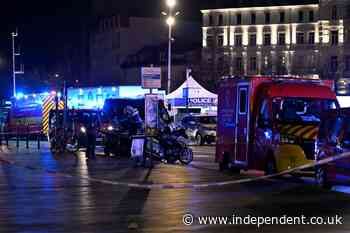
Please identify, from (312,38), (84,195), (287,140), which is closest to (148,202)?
(84,195)

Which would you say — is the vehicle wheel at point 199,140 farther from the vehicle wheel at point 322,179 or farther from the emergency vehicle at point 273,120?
the vehicle wheel at point 322,179

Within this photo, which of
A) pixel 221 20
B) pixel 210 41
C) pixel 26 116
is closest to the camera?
pixel 26 116

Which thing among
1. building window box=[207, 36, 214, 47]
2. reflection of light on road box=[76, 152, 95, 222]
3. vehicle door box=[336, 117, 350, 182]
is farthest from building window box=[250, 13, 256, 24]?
vehicle door box=[336, 117, 350, 182]

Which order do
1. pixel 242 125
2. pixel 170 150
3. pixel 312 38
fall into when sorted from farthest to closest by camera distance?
pixel 312 38 < pixel 170 150 < pixel 242 125

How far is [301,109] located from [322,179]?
3.40m

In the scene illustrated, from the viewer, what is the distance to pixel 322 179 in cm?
1766

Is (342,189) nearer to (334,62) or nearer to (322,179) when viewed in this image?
(322,179)

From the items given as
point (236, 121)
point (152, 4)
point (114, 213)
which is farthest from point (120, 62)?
point (114, 213)

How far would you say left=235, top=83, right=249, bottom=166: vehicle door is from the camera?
69.9 feet

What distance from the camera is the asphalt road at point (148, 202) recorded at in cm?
1203

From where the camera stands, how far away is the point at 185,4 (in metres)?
124

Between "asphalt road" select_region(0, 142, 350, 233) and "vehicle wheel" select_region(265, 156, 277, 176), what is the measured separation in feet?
1.23

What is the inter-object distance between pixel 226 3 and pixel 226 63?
47.9 feet

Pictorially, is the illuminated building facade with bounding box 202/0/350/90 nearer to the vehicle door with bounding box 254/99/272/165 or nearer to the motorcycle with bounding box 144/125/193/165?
the motorcycle with bounding box 144/125/193/165
